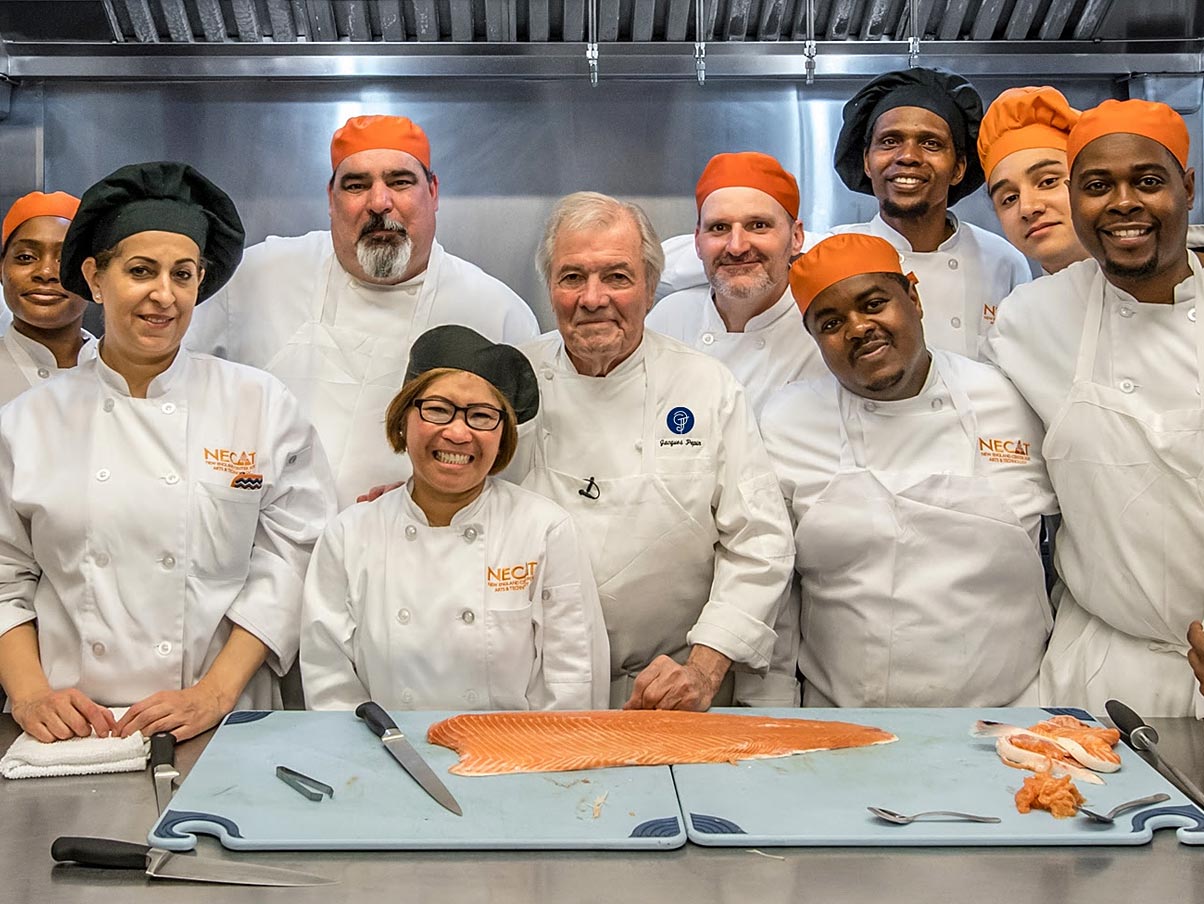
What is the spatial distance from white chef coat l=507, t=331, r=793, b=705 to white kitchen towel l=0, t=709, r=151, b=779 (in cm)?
86

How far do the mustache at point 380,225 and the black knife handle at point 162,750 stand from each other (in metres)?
1.24

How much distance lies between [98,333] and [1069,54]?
268 cm

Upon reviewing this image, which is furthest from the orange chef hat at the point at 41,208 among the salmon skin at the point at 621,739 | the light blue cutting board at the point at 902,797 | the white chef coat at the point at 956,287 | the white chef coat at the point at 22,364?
the light blue cutting board at the point at 902,797

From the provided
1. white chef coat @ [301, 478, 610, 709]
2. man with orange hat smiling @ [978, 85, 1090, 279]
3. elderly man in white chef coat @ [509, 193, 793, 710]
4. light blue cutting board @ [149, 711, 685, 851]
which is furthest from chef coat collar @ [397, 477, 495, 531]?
man with orange hat smiling @ [978, 85, 1090, 279]

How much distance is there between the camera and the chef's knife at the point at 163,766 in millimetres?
1653

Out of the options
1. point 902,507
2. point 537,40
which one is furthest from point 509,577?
point 537,40

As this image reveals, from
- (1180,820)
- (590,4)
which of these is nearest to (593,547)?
(1180,820)

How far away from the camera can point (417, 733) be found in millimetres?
1845

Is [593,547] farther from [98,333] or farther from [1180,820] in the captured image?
[98,333]

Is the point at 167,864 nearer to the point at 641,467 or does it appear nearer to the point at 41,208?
the point at 641,467

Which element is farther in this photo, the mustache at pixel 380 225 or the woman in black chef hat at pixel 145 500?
the mustache at pixel 380 225

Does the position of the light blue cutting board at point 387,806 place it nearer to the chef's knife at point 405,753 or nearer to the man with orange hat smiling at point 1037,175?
the chef's knife at point 405,753

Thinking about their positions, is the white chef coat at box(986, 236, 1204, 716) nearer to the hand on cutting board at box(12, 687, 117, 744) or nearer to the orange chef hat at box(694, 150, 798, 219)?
the orange chef hat at box(694, 150, 798, 219)

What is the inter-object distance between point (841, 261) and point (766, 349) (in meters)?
0.44
